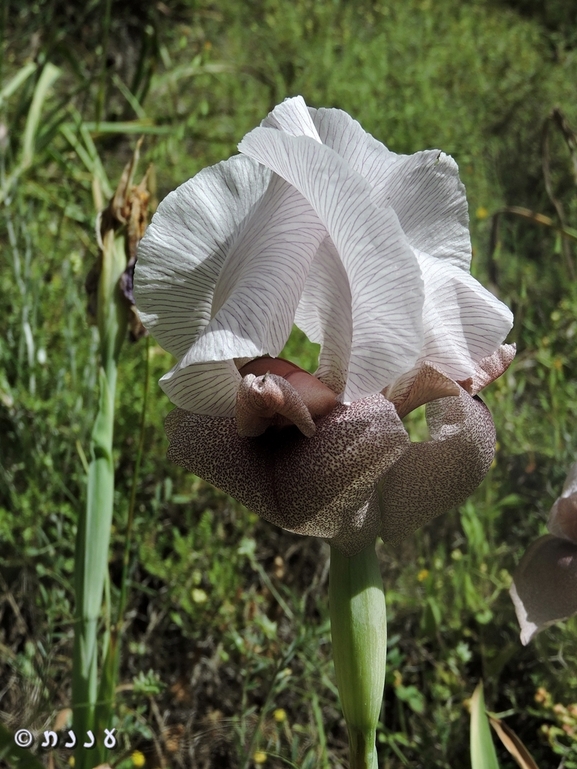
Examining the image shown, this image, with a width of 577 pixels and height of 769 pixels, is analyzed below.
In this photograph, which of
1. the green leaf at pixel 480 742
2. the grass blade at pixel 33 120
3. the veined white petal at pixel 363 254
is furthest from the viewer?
the grass blade at pixel 33 120

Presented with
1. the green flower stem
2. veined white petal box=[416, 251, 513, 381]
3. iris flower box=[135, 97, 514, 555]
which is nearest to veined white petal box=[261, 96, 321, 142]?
iris flower box=[135, 97, 514, 555]

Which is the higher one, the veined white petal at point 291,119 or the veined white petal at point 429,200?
the veined white petal at point 291,119

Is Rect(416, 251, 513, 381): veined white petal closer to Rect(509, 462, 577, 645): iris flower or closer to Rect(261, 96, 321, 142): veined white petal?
Rect(261, 96, 321, 142): veined white petal

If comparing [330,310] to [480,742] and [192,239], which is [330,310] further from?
[480,742]

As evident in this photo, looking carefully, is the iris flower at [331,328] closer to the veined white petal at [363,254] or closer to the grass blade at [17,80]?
the veined white petal at [363,254]

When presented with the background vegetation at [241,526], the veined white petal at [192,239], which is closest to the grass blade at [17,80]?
the background vegetation at [241,526]

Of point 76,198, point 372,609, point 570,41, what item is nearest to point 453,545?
point 372,609
